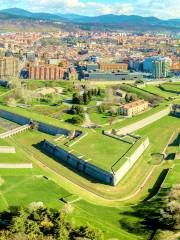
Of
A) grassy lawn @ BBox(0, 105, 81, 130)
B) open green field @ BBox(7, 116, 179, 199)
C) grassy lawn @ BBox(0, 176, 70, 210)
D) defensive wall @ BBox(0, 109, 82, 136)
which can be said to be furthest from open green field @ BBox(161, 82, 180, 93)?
grassy lawn @ BBox(0, 176, 70, 210)

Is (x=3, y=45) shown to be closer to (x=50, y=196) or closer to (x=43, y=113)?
(x=43, y=113)

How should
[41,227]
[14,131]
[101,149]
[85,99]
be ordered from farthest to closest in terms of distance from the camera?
[85,99]
[14,131]
[101,149]
[41,227]

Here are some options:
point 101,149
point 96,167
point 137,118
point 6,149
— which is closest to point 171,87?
point 137,118

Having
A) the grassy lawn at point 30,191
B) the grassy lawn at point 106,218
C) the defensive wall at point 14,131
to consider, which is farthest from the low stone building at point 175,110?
the grassy lawn at point 106,218

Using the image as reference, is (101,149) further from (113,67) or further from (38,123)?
(113,67)

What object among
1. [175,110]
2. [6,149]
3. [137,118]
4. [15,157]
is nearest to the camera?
[15,157]

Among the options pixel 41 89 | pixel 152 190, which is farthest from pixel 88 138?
pixel 41 89
